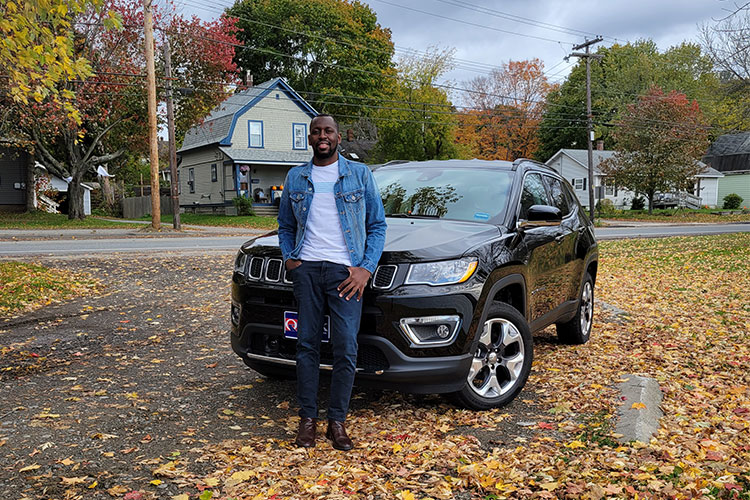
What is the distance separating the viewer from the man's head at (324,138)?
402cm

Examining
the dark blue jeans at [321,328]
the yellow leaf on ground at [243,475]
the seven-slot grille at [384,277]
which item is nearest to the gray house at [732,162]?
the seven-slot grille at [384,277]

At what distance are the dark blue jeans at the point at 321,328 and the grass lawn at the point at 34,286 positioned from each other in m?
6.00

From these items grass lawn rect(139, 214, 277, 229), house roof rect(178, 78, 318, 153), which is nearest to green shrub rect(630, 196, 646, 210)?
house roof rect(178, 78, 318, 153)

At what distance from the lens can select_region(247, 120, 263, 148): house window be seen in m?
39.3

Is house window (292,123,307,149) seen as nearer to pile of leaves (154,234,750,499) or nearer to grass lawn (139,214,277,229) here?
grass lawn (139,214,277,229)

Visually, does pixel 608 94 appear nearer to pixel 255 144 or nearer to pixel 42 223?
pixel 255 144

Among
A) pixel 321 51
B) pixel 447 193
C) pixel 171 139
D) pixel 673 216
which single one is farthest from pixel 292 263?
pixel 321 51

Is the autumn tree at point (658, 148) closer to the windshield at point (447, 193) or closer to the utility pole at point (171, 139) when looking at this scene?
the utility pole at point (171, 139)

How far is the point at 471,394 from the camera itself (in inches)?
178

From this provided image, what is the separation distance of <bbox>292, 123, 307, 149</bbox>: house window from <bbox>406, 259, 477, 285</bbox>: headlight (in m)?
37.3

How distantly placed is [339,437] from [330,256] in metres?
1.12

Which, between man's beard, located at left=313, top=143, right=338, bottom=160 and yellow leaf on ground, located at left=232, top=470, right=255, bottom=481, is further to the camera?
man's beard, located at left=313, top=143, right=338, bottom=160

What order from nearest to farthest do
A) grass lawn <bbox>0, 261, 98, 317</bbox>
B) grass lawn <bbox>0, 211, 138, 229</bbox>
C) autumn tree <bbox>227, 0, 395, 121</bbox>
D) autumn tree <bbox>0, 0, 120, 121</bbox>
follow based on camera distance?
autumn tree <bbox>0, 0, 120, 121</bbox> → grass lawn <bbox>0, 261, 98, 317</bbox> → grass lawn <bbox>0, 211, 138, 229</bbox> → autumn tree <bbox>227, 0, 395, 121</bbox>

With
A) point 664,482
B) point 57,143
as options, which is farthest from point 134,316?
point 57,143
